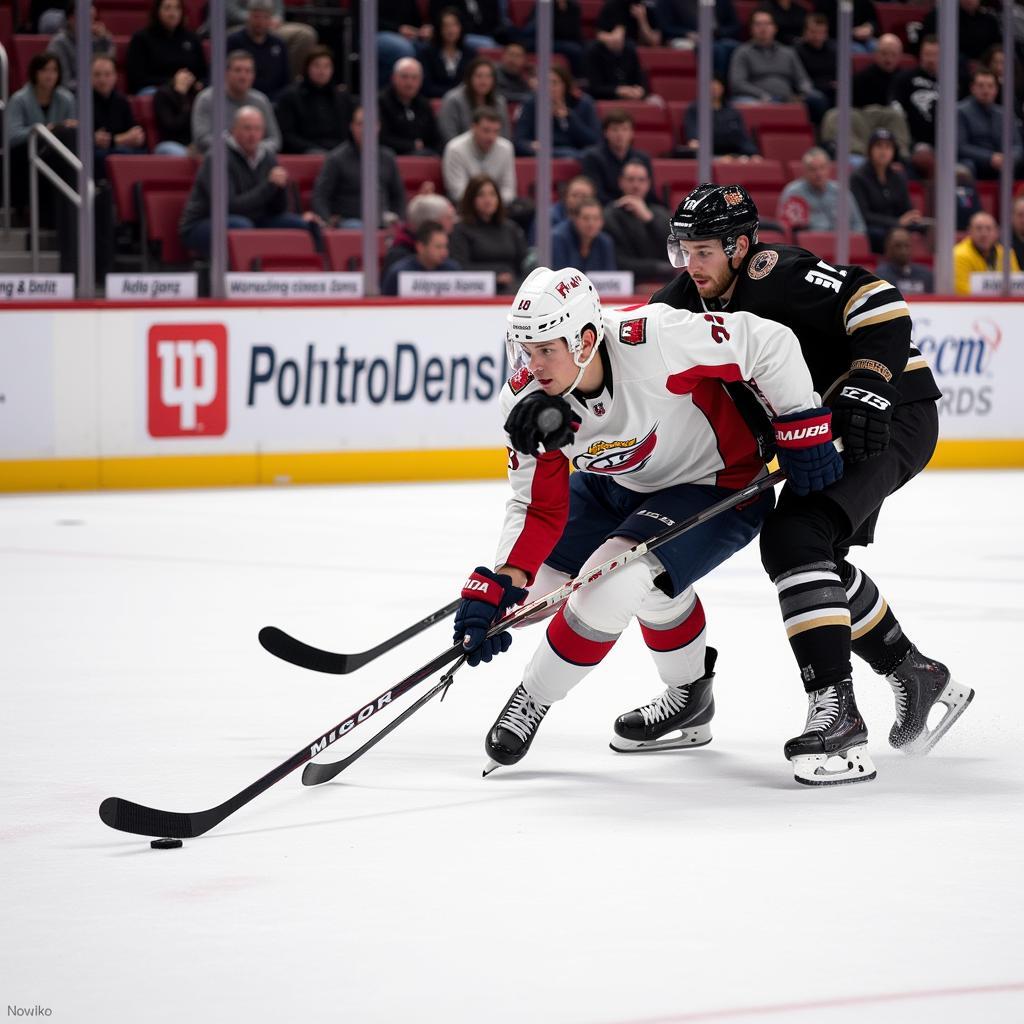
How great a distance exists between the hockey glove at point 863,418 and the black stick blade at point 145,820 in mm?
1288

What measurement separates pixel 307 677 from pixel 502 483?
426 centimetres

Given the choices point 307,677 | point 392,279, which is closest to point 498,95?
point 392,279

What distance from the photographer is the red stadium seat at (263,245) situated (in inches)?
314

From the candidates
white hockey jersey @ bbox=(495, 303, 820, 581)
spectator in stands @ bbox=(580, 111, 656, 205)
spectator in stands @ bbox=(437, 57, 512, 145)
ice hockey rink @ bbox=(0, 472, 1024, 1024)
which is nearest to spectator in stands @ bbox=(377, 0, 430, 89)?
spectator in stands @ bbox=(437, 57, 512, 145)

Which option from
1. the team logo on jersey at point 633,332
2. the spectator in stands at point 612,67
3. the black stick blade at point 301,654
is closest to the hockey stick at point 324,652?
the black stick blade at point 301,654

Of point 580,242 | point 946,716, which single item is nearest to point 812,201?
point 580,242

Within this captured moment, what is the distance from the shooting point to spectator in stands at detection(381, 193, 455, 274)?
27.0 ft

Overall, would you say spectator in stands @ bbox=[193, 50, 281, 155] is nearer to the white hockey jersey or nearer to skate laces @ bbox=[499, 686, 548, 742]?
the white hockey jersey

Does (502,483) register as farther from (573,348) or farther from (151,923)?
(151,923)

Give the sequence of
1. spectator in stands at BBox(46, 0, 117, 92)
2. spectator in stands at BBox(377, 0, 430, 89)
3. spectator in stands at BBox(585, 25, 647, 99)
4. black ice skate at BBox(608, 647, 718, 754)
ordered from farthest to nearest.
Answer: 1. spectator in stands at BBox(585, 25, 647, 99)
2. spectator in stands at BBox(377, 0, 430, 89)
3. spectator in stands at BBox(46, 0, 117, 92)
4. black ice skate at BBox(608, 647, 718, 754)

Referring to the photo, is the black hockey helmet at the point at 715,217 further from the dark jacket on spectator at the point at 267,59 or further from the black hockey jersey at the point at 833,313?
the dark jacket on spectator at the point at 267,59

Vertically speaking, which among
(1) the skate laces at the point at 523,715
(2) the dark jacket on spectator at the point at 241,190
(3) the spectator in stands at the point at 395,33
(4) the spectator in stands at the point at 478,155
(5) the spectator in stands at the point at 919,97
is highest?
(3) the spectator in stands at the point at 395,33

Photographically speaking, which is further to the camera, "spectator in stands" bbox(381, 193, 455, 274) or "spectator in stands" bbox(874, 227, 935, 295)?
"spectator in stands" bbox(874, 227, 935, 295)

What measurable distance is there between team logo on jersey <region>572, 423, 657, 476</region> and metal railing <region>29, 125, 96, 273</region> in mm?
4950
